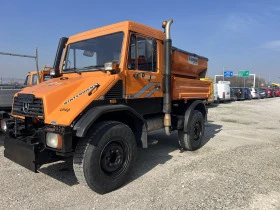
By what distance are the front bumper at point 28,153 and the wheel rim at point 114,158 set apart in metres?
0.88

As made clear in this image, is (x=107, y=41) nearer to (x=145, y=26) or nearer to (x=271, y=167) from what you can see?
(x=145, y=26)

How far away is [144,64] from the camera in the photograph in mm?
5242

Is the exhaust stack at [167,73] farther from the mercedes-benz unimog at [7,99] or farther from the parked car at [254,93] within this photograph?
the parked car at [254,93]

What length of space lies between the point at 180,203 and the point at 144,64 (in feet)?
8.73

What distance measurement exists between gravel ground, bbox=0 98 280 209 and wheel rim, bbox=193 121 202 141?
0.50 m

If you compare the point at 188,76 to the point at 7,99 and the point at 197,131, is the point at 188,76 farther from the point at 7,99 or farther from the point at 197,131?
the point at 7,99

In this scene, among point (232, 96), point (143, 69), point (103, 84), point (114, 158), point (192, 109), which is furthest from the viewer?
point (232, 96)

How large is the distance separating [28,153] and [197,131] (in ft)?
15.0

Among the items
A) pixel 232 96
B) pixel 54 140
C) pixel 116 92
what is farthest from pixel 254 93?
pixel 54 140

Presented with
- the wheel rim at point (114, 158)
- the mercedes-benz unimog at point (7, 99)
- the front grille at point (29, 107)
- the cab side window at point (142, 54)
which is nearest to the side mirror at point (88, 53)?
the cab side window at point (142, 54)

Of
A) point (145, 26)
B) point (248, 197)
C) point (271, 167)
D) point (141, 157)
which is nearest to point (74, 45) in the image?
point (145, 26)

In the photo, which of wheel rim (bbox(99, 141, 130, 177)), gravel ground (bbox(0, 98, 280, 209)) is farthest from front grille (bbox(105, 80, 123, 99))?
gravel ground (bbox(0, 98, 280, 209))

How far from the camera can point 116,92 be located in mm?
4629

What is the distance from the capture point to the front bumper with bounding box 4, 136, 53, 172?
3.98 m
